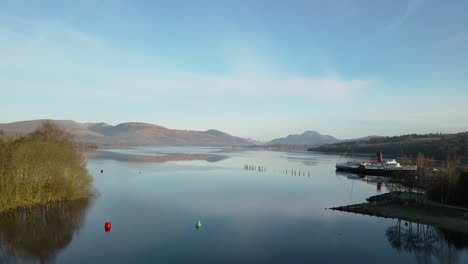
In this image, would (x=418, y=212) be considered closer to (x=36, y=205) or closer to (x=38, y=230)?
(x=38, y=230)

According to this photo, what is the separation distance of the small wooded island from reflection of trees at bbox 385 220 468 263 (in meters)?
31.3

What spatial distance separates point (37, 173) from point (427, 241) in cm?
3447

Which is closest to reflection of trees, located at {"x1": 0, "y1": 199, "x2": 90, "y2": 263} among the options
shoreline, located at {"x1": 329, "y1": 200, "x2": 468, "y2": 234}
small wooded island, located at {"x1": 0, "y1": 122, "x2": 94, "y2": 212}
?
small wooded island, located at {"x1": 0, "y1": 122, "x2": 94, "y2": 212}

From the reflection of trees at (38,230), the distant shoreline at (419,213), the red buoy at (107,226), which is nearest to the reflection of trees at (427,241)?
the distant shoreline at (419,213)

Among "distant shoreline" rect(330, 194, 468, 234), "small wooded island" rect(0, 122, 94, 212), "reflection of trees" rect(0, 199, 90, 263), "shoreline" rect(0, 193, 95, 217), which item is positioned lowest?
"reflection of trees" rect(0, 199, 90, 263)

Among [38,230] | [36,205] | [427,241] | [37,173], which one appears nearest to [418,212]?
[427,241]

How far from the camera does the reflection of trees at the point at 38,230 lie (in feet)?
75.3

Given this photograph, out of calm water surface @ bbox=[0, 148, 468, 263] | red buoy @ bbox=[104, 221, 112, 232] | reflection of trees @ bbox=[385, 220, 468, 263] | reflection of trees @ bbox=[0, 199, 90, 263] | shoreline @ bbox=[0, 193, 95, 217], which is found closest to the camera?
reflection of trees @ bbox=[0, 199, 90, 263]

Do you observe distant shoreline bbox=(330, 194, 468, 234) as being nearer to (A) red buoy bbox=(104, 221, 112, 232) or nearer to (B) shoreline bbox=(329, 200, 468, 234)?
(B) shoreline bbox=(329, 200, 468, 234)

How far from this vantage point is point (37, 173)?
34.5 meters

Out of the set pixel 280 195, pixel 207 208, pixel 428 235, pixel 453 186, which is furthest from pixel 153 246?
pixel 453 186

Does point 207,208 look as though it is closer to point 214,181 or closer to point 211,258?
point 211,258

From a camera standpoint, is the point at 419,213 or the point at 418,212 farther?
the point at 418,212

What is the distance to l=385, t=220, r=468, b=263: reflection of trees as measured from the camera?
2430 cm
